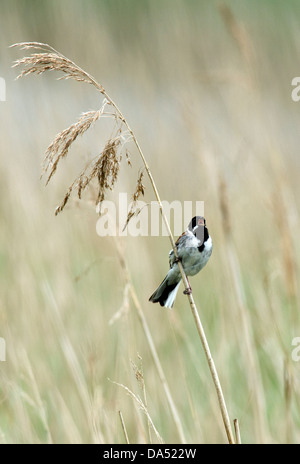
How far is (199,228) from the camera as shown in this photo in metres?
1.24

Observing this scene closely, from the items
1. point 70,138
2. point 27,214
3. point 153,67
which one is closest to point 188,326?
point 27,214

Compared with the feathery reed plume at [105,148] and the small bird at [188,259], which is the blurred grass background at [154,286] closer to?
the small bird at [188,259]

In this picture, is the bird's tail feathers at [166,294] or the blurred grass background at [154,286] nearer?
the bird's tail feathers at [166,294]

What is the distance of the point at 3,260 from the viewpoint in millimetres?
4461

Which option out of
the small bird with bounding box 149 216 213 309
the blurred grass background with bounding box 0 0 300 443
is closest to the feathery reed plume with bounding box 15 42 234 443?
the small bird with bounding box 149 216 213 309

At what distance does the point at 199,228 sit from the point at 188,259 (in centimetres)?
6

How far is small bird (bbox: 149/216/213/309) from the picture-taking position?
3.90ft

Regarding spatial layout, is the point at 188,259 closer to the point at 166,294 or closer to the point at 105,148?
the point at 166,294

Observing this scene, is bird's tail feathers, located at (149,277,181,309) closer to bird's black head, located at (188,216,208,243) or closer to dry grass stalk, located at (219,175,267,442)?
bird's black head, located at (188,216,208,243)

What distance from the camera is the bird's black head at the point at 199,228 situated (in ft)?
3.87

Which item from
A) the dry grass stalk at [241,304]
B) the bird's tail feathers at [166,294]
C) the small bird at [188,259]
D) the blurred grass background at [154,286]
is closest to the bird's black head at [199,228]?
the small bird at [188,259]

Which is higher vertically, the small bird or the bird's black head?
the bird's black head
